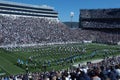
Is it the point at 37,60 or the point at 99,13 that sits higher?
the point at 99,13

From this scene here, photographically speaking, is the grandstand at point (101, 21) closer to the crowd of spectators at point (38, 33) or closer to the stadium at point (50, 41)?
the stadium at point (50, 41)

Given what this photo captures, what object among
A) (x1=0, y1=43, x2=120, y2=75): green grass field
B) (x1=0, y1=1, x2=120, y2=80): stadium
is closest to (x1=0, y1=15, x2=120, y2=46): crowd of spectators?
(x1=0, y1=1, x2=120, y2=80): stadium

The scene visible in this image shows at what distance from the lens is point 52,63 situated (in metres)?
44.9

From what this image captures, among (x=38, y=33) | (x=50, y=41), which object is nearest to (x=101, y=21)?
(x=38, y=33)

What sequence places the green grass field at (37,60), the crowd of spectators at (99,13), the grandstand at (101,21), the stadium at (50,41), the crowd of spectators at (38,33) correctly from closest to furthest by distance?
the green grass field at (37,60) → the stadium at (50,41) → the crowd of spectators at (38,33) → the grandstand at (101,21) → the crowd of spectators at (99,13)

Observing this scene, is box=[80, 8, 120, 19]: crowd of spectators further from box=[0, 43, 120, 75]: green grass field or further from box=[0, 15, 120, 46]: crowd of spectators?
box=[0, 43, 120, 75]: green grass field

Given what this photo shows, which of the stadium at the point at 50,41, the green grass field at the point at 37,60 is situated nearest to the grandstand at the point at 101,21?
the stadium at the point at 50,41

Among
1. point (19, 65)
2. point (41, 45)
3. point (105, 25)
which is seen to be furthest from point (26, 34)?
point (105, 25)

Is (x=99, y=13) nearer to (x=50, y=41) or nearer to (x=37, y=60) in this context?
(x=50, y=41)

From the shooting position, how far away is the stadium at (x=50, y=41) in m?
42.2

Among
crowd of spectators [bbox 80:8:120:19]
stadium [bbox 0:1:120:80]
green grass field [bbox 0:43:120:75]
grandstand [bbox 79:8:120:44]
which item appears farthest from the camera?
crowd of spectators [bbox 80:8:120:19]

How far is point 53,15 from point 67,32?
1998cm

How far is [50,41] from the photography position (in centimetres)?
7781

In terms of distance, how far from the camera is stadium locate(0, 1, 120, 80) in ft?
138
